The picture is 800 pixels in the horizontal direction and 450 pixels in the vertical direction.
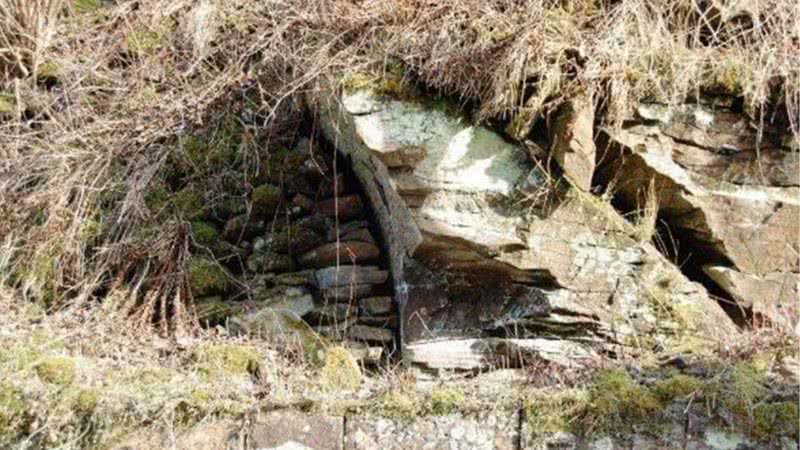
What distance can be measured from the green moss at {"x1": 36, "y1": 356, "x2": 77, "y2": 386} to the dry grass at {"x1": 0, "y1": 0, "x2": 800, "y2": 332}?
558 mm

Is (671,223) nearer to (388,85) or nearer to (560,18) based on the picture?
(560,18)

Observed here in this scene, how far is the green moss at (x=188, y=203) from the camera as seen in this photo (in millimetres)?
4379

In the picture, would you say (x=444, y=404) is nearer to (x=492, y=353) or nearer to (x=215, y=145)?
(x=492, y=353)

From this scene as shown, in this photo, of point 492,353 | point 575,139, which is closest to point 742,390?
point 492,353

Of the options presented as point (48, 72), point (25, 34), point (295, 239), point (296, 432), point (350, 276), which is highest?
point (25, 34)

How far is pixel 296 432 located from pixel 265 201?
151cm

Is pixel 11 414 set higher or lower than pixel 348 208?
lower

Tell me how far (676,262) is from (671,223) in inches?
6.6

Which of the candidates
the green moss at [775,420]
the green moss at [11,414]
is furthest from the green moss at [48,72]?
the green moss at [775,420]

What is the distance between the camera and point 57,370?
11.1 ft

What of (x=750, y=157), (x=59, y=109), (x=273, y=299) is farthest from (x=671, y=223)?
(x=59, y=109)

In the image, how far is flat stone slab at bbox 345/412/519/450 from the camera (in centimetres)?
314

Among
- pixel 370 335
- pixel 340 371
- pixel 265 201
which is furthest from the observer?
pixel 265 201

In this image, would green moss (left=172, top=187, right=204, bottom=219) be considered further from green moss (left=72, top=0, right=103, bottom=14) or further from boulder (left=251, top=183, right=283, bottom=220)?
green moss (left=72, top=0, right=103, bottom=14)
